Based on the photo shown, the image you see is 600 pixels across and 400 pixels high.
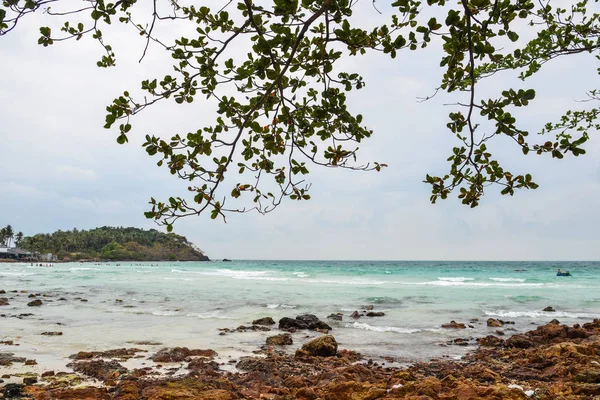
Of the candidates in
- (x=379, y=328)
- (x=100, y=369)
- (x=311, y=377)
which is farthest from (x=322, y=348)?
(x=379, y=328)

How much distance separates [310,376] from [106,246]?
133 meters

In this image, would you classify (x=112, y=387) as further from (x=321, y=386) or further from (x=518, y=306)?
(x=518, y=306)

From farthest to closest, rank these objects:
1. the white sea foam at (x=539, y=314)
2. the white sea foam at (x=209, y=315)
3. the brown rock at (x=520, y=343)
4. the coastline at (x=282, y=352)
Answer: the white sea foam at (x=539, y=314), the white sea foam at (x=209, y=315), the brown rock at (x=520, y=343), the coastline at (x=282, y=352)

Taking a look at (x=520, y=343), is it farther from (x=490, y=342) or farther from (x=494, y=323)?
(x=494, y=323)

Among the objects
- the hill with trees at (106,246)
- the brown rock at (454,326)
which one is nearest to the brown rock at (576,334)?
the brown rock at (454,326)

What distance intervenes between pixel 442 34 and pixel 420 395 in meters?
3.99

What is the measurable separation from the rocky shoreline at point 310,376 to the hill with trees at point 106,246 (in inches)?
3974

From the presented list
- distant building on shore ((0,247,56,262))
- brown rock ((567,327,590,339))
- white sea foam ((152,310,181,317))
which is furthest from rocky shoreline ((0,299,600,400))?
distant building on shore ((0,247,56,262))

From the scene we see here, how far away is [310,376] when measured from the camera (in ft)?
22.9

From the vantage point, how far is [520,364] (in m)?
7.99

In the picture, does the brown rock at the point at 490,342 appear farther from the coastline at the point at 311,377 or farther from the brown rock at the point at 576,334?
the brown rock at the point at 576,334

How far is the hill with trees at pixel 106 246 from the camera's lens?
11444 cm

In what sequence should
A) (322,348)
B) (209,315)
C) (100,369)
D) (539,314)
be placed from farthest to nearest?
(539,314) → (209,315) → (322,348) → (100,369)

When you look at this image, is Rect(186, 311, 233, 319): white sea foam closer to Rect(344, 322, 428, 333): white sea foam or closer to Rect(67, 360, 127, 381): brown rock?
Result: Rect(344, 322, 428, 333): white sea foam
